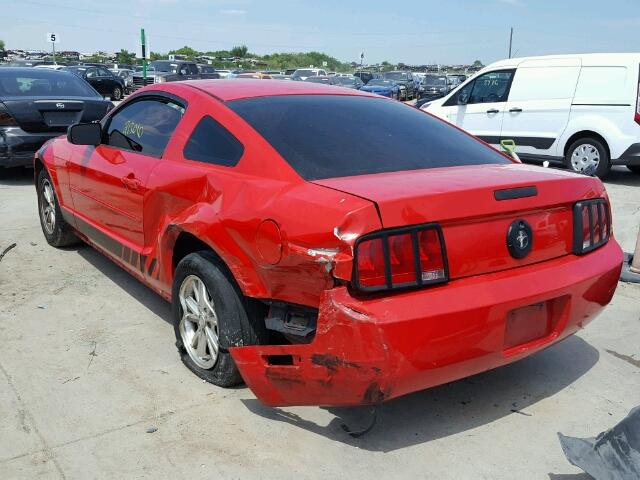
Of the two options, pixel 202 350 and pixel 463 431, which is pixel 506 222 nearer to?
pixel 463 431

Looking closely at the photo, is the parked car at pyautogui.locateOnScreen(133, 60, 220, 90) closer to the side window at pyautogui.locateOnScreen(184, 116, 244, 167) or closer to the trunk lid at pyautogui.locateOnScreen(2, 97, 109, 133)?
the trunk lid at pyautogui.locateOnScreen(2, 97, 109, 133)

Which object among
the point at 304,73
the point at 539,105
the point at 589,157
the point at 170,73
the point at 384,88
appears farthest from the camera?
the point at 304,73

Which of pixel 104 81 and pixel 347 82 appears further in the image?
pixel 104 81

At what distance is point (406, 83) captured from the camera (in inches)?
1197

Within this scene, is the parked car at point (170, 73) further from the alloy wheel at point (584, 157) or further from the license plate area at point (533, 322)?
the license plate area at point (533, 322)

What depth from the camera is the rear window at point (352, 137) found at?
300 centimetres

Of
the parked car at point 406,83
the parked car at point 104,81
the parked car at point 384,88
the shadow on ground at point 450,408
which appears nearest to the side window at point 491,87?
the shadow on ground at point 450,408

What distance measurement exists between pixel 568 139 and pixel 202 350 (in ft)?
26.4

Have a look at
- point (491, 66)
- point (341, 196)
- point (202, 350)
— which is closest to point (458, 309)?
point (341, 196)

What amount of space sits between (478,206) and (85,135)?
2916mm

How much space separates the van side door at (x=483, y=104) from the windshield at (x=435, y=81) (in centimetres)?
2130

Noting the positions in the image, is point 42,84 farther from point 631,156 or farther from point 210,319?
point 631,156

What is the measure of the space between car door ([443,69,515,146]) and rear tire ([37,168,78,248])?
24.0 ft

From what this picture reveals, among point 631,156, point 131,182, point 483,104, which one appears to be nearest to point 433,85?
point 483,104
